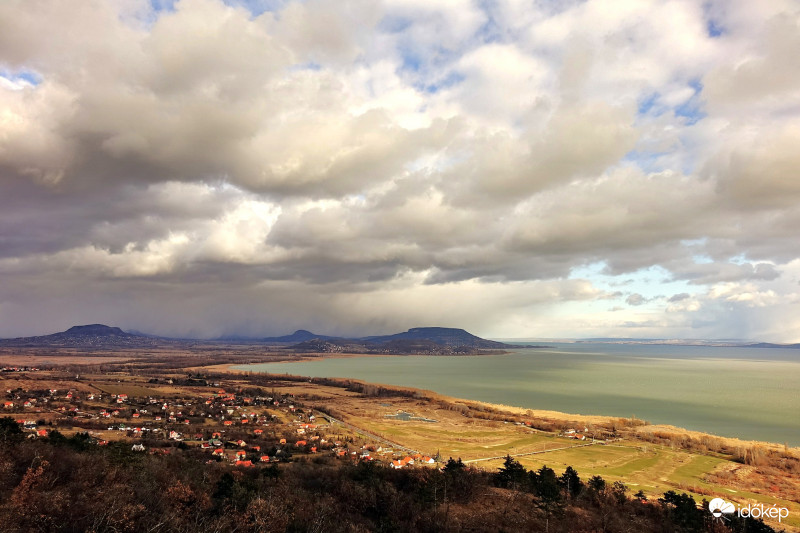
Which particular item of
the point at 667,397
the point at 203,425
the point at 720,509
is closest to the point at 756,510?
the point at 720,509

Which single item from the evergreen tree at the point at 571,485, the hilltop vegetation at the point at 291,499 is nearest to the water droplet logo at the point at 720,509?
the hilltop vegetation at the point at 291,499

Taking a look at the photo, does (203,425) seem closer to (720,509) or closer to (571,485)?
(571,485)

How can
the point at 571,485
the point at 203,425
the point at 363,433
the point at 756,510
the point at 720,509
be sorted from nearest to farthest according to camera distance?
the point at 720,509 → the point at 571,485 → the point at 756,510 → the point at 203,425 → the point at 363,433

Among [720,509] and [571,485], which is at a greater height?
[720,509]

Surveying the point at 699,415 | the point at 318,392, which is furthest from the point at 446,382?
the point at 699,415

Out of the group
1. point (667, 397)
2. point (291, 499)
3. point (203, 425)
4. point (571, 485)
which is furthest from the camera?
point (667, 397)

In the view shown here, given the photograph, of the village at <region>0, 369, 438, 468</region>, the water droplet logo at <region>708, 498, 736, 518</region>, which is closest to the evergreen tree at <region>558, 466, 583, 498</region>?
the water droplet logo at <region>708, 498, 736, 518</region>

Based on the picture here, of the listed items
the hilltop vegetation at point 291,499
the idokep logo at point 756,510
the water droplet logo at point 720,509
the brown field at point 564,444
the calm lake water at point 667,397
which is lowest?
the calm lake water at point 667,397

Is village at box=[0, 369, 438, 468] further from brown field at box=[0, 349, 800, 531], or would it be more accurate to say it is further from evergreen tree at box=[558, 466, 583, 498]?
evergreen tree at box=[558, 466, 583, 498]

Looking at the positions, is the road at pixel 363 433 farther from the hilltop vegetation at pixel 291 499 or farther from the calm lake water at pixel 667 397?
the calm lake water at pixel 667 397

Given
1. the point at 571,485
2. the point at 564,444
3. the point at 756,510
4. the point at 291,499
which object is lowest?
the point at 564,444

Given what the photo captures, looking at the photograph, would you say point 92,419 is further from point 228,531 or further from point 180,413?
point 228,531
